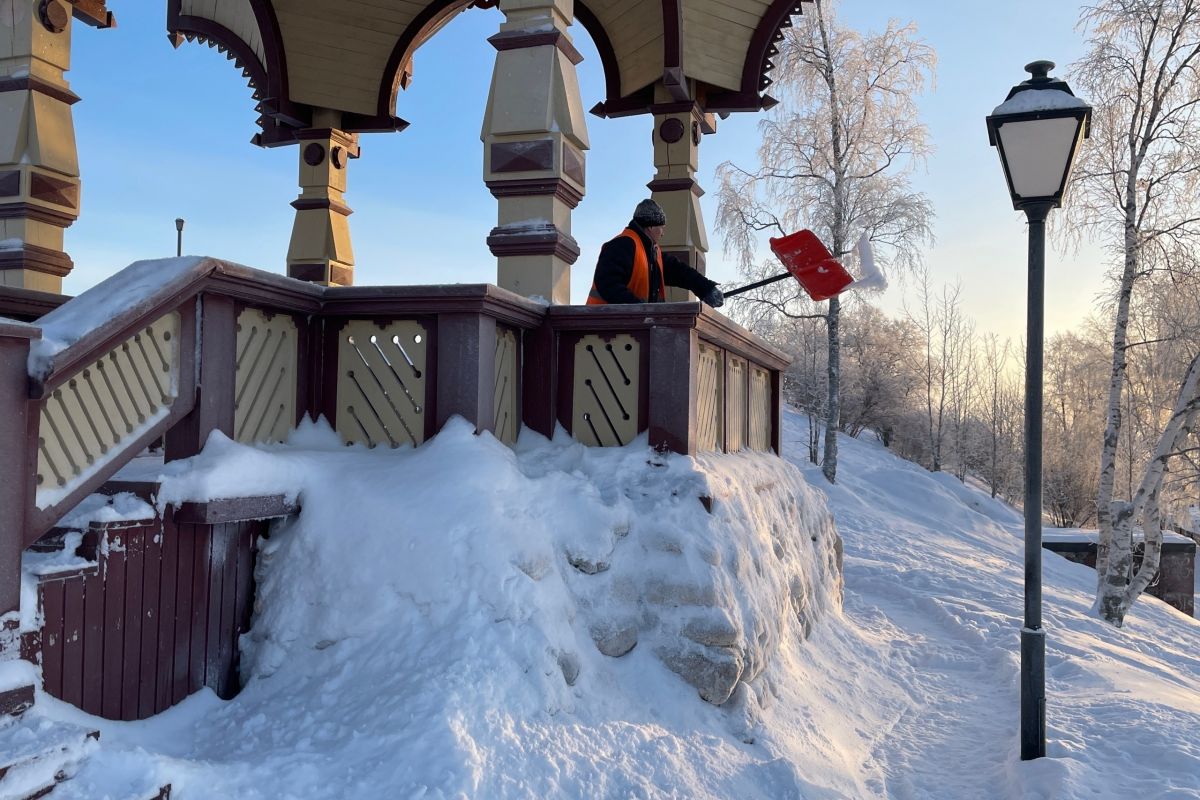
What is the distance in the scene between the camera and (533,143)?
518cm

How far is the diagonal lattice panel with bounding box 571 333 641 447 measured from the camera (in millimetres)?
4711

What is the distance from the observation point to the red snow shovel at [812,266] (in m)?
6.42

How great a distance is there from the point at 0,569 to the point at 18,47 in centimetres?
523

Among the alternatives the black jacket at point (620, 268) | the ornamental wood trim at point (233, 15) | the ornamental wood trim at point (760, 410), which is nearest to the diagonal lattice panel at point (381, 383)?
the black jacket at point (620, 268)

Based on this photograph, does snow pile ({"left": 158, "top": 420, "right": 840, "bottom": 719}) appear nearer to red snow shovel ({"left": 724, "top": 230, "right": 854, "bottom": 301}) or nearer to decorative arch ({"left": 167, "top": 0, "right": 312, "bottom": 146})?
red snow shovel ({"left": 724, "top": 230, "right": 854, "bottom": 301})

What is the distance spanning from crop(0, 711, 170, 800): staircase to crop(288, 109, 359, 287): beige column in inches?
258

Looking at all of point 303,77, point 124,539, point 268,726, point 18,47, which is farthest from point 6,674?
point 303,77

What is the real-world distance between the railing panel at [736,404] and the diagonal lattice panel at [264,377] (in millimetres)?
2797

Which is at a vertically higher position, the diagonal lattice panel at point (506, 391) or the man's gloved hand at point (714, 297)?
the man's gloved hand at point (714, 297)

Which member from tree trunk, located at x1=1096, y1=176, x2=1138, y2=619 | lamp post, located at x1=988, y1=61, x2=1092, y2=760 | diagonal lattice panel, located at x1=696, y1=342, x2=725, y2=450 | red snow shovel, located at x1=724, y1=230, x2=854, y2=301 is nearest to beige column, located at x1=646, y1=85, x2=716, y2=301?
red snow shovel, located at x1=724, y1=230, x2=854, y2=301

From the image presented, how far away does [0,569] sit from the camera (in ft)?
8.56

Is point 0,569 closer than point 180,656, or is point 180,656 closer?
point 0,569

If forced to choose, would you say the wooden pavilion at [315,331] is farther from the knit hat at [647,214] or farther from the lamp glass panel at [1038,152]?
the lamp glass panel at [1038,152]

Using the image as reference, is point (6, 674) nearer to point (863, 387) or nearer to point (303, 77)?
point (303, 77)
